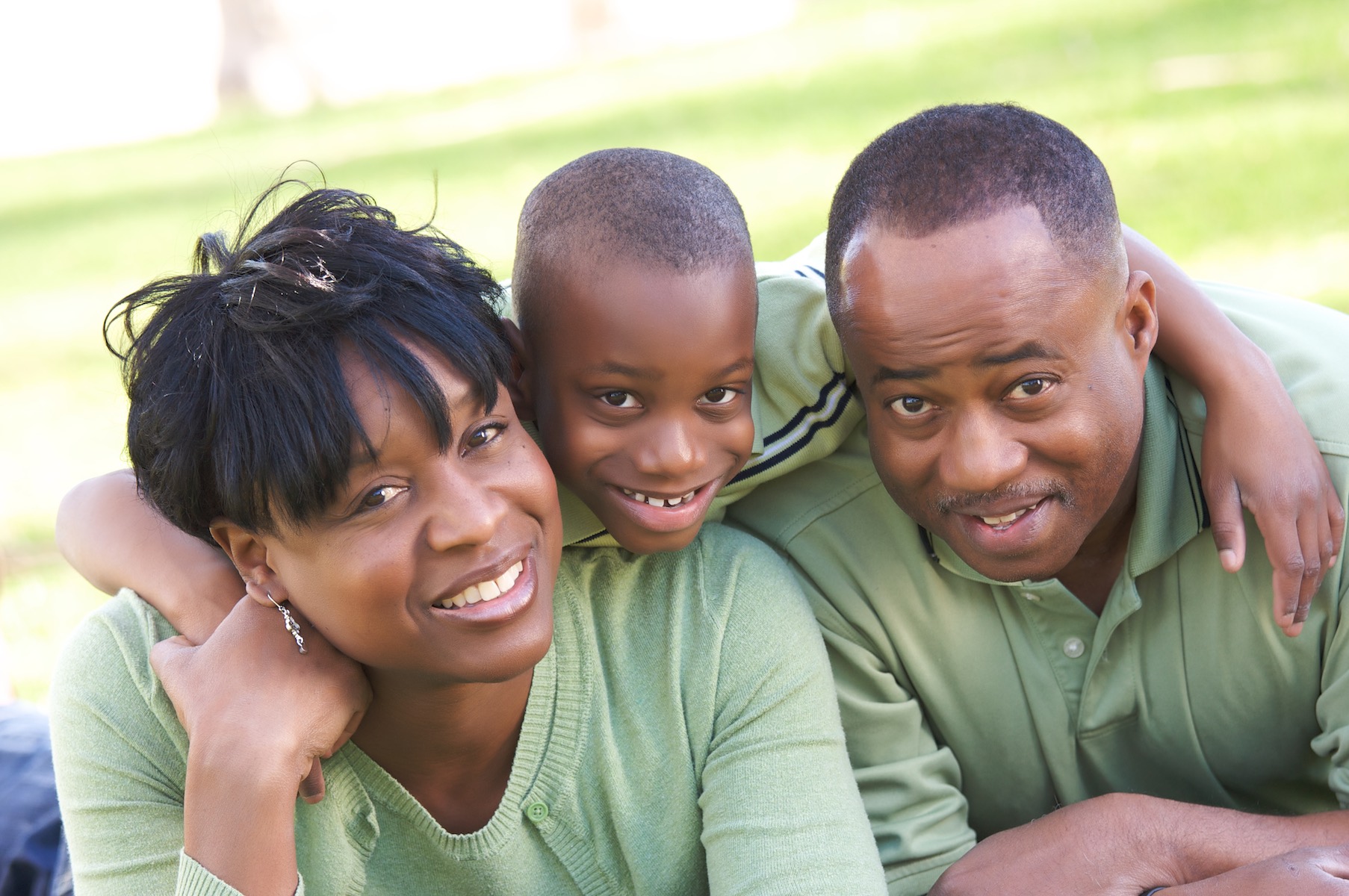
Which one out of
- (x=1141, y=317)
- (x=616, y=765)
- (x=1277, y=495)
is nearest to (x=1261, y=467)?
(x=1277, y=495)

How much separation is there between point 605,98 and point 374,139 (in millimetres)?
2144

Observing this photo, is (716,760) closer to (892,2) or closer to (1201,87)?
(1201,87)

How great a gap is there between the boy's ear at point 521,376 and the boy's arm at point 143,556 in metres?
0.60

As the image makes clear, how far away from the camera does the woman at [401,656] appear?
226 cm

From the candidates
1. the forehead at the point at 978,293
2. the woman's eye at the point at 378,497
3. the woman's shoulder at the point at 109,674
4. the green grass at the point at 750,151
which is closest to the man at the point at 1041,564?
the forehead at the point at 978,293

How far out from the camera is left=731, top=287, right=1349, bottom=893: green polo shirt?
2.73 meters

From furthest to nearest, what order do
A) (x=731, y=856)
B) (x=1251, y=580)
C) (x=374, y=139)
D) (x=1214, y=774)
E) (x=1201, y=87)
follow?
(x=374, y=139), (x=1201, y=87), (x=1214, y=774), (x=1251, y=580), (x=731, y=856)

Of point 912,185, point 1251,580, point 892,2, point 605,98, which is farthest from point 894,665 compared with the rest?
point 892,2

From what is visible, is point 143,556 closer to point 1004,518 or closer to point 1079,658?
point 1004,518

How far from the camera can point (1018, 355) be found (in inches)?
96.6

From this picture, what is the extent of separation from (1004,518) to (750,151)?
8.15 m

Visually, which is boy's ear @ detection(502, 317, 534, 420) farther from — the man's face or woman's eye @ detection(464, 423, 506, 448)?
the man's face

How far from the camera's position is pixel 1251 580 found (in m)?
2.70

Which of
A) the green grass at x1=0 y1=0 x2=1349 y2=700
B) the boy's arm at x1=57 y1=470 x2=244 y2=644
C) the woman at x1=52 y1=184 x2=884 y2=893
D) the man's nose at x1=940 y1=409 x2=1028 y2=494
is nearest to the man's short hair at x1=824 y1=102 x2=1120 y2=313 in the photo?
the man's nose at x1=940 y1=409 x2=1028 y2=494
